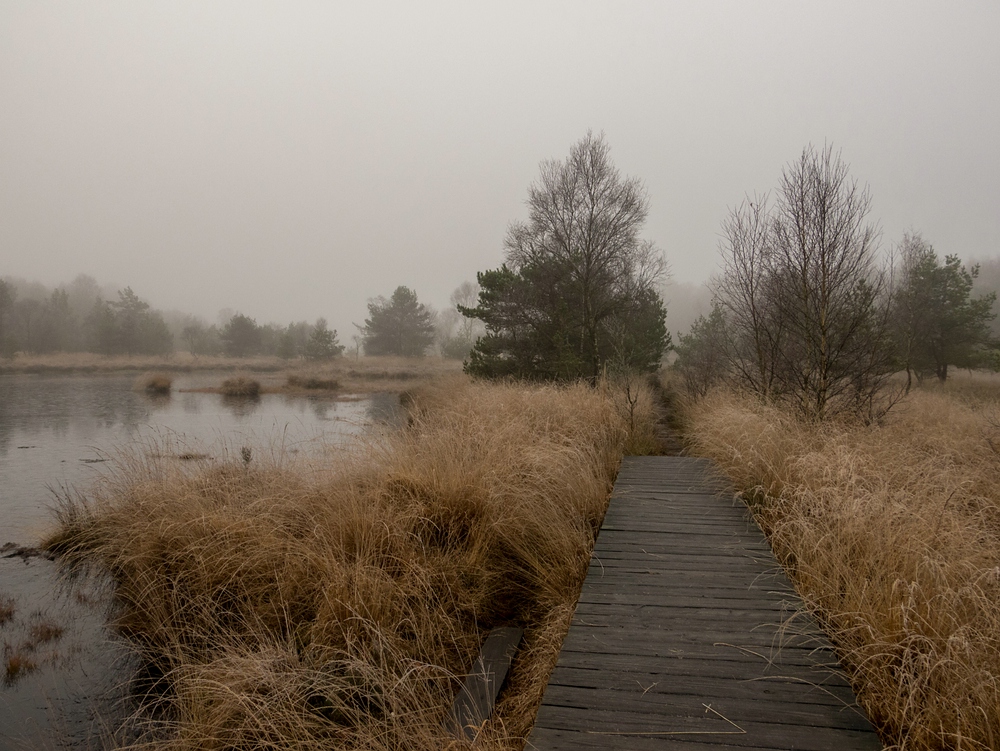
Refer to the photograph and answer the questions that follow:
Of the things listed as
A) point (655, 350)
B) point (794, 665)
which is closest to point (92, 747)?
point (794, 665)

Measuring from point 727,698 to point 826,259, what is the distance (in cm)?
665

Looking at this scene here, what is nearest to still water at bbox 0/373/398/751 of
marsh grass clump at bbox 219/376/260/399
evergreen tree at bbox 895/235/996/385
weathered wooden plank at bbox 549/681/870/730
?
weathered wooden plank at bbox 549/681/870/730

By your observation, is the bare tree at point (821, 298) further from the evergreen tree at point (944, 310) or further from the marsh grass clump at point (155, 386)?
the marsh grass clump at point (155, 386)

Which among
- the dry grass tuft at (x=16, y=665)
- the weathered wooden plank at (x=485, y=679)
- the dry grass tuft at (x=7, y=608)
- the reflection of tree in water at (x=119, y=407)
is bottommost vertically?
the dry grass tuft at (x=16, y=665)

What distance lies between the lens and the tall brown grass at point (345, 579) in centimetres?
291

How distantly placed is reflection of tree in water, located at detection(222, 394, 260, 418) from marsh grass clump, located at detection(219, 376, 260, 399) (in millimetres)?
565

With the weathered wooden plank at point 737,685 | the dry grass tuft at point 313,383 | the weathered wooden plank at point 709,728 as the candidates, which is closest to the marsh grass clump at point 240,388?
the dry grass tuft at point 313,383

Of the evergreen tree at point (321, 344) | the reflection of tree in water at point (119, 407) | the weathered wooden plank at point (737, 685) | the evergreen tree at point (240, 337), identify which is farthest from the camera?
the evergreen tree at point (240, 337)

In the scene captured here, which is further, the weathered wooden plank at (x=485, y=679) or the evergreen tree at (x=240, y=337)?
the evergreen tree at (x=240, y=337)

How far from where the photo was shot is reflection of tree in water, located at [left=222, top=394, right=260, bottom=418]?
20025 mm

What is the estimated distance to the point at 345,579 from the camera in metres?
3.74

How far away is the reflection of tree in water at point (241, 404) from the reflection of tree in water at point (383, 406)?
4.39 metres

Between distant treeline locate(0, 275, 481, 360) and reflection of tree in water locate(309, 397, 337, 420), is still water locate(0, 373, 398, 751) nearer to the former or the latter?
reflection of tree in water locate(309, 397, 337, 420)

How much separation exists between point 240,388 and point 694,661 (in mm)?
28662
